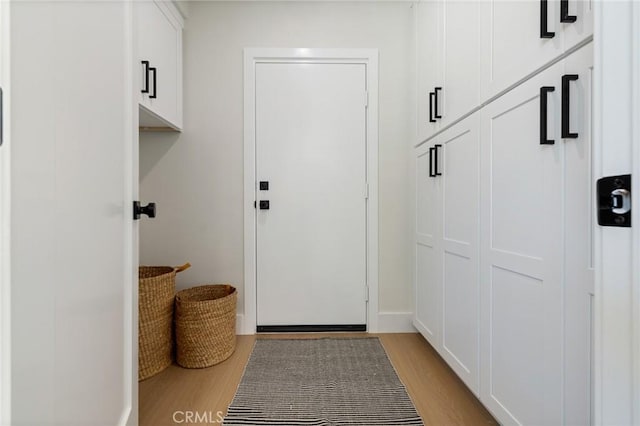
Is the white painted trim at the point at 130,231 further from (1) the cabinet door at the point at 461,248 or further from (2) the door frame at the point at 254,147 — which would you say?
(1) the cabinet door at the point at 461,248

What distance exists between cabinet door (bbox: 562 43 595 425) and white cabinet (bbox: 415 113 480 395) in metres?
0.45

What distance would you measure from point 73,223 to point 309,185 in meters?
1.64

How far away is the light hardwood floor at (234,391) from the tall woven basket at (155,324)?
71 mm

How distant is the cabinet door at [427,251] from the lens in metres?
1.76

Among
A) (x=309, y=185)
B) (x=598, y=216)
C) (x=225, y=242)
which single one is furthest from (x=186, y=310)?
(x=598, y=216)

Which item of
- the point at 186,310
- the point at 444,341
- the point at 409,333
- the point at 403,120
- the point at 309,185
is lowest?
the point at 409,333

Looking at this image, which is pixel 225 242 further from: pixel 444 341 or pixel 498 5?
pixel 498 5

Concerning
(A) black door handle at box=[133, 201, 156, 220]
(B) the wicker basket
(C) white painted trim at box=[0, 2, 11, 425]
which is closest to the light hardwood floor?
(B) the wicker basket

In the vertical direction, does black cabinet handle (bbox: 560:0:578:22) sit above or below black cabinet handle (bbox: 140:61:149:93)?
below

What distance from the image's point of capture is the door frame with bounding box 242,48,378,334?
2.22 m

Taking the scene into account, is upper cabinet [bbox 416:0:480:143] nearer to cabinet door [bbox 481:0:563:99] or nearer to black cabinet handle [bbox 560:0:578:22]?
cabinet door [bbox 481:0:563:99]

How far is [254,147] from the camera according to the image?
2238mm

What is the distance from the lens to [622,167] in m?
0.42

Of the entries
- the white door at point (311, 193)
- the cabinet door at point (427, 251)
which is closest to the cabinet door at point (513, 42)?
the cabinet door at point (427, 251)
